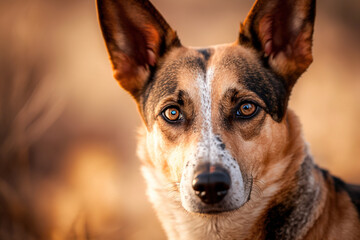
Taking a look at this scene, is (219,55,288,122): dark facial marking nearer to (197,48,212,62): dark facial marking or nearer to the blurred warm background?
(197,48,212,62): dark facial marking

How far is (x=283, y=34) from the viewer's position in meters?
3.02

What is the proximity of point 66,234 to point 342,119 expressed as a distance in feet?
20.2

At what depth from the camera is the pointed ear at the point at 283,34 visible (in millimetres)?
2818

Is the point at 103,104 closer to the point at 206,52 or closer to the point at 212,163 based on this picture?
the point at 206,52

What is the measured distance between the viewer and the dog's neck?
2.62 meters

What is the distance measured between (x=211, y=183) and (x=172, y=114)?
86 cm

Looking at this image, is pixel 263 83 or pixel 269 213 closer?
pixel 269 213

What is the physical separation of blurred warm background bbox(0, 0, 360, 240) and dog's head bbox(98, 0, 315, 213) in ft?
8.05

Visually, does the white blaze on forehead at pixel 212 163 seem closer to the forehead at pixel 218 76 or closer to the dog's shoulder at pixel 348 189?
the forehead at pixel 218 76

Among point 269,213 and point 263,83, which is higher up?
point 263,83

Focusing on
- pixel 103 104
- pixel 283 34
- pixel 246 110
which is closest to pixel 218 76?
pixel 246 110

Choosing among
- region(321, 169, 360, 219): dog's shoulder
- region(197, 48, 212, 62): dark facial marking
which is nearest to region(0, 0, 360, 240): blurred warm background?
region(197, 48, 212, 62): dark facial marking

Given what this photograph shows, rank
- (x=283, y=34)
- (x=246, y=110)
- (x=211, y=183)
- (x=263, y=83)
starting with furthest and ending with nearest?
(x=283, y=34)
(x=263, y=83)
(x=246, y=110)
(x=211, y=183)

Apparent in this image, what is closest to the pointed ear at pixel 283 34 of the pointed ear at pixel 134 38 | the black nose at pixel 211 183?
the pointed ear at pixel 134 38
